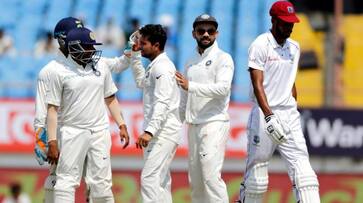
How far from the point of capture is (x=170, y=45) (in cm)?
1981

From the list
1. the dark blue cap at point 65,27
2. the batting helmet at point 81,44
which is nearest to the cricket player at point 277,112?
the batting helmet at point 81,44

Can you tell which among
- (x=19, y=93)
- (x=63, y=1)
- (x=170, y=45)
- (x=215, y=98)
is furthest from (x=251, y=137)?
(x=63, y=1)

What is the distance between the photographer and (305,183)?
944 cm

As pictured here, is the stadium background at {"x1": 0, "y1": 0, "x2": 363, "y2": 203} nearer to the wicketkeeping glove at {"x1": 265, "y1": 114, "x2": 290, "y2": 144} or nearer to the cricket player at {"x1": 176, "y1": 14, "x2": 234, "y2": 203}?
the cricket player at {"x1": 176, "y1": 14, "x2": 234, "y2": 203}

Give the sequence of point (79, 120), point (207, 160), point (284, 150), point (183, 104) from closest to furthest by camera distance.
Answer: point (284, 150) → point (79, 120) → point (207, 160) → point (183, 104)

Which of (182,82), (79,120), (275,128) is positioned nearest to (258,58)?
(275,128)

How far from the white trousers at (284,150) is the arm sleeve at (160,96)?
0.88 metres

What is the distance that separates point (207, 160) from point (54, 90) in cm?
176

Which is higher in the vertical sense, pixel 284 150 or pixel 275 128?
pixel 275 128

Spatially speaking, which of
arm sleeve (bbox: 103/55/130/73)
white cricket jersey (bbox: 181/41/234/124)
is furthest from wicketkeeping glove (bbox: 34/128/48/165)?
white cricket jersey (bbox: 181/41/234/124)

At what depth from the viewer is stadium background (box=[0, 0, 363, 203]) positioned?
53.0 feet

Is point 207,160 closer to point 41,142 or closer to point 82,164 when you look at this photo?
point 82,164

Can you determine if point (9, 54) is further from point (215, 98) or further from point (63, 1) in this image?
point (215, 98)

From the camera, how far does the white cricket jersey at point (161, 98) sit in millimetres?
10070
